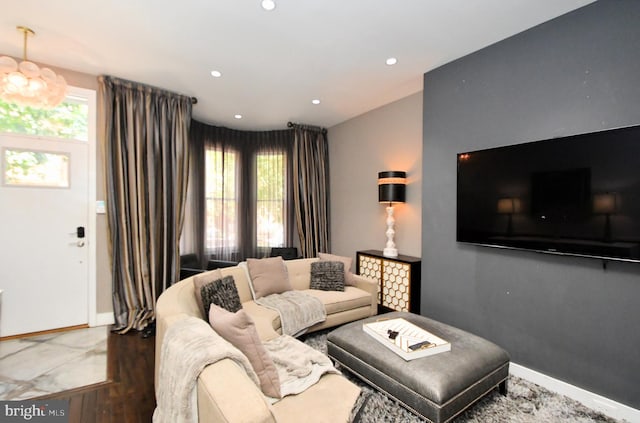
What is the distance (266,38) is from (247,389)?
8.71 feet

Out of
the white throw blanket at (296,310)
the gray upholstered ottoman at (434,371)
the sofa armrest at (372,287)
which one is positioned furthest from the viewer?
the sofa armrest at (372,287)

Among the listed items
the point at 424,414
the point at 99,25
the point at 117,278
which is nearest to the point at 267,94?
the point at 99,25

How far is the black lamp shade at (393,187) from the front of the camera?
3.71 metres

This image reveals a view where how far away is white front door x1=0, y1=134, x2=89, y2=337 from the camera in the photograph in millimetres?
2914

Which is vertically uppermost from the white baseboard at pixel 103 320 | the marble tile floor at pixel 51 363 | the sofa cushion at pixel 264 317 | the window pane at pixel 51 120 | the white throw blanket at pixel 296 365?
the window pane at pixel 51 120

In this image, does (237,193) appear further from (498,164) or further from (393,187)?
(498,164)

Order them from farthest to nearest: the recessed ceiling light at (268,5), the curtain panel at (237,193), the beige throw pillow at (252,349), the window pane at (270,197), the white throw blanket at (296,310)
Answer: the window pane at (270,197)
the curtain panel at (237,193)
the white throw blanket at (296,310)
the recessed ceiling light at (268,5)
the beige throw pillow at (252,349)

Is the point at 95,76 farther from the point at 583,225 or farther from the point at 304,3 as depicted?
the point at 583,225

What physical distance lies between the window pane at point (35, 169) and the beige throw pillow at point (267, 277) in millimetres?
2315

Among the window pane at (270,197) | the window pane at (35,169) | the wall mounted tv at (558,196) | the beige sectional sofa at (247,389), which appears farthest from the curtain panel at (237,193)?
the wall mounted tv at (558,196)

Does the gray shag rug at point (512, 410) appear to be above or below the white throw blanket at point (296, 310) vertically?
below

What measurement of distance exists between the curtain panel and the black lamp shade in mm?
1962

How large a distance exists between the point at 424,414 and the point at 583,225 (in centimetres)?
175

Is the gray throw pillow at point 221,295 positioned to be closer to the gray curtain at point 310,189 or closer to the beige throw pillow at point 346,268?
the beige throw pillow at point 346,268
